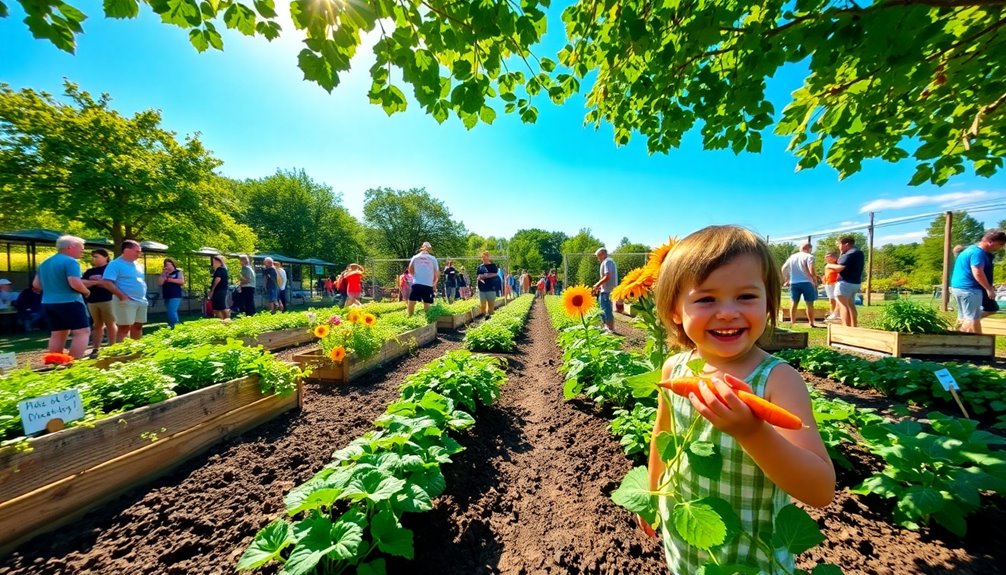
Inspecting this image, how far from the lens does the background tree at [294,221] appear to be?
126ft

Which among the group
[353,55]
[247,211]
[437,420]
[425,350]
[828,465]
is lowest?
[425,350]

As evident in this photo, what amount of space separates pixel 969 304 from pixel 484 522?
918 centimetres

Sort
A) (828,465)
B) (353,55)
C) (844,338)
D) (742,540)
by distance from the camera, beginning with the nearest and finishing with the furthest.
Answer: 1. (828,465)
2. (742,540)
3. (353,55)
4. (844,338)

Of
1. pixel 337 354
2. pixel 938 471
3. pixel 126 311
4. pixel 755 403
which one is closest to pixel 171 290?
pixel 126 311

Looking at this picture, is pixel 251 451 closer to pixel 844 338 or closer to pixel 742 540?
pixel 742 540

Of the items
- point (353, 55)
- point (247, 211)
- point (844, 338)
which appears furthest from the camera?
point (247, 211)

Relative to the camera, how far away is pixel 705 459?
92 cm

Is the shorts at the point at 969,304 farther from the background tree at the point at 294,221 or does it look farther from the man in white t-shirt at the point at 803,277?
the background tree at the point at 294,221

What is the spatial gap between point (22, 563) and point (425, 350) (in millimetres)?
5352

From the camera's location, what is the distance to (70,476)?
6.66ft

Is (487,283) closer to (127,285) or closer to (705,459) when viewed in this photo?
(127,285)

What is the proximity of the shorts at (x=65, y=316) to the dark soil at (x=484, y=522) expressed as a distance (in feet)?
14.9

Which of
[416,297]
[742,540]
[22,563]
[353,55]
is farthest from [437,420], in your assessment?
[416,297]

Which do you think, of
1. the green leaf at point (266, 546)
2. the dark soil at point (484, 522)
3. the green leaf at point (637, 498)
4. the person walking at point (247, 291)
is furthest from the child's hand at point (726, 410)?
the person walking at point (247, 291)
